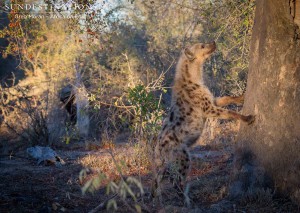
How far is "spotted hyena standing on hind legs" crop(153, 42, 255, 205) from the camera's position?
230 inches

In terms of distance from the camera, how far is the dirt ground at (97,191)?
4641 millimetres

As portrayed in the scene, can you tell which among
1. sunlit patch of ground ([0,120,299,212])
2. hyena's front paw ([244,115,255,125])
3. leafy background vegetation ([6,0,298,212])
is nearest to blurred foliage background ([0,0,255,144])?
leafy background vegetation ([6,0,298,212])

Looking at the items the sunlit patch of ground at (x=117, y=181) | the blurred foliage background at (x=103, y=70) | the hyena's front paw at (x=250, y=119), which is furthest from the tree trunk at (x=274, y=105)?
the blurred foliage background at (x=103, y=70)

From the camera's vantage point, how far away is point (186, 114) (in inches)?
244

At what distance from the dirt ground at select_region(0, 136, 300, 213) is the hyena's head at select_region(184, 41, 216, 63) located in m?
1.90

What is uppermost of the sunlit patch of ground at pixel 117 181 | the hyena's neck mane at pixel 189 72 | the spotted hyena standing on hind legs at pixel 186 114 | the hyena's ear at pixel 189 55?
the hyena's ear at pixel 189 55

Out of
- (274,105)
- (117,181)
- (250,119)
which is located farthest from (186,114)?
(274,105)

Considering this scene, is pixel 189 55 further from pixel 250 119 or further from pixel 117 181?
pixel 117 181

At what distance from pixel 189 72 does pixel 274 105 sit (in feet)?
7.02

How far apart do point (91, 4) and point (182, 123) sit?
249 cm

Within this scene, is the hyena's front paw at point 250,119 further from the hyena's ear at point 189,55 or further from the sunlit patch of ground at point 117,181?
the hyena's ear at point 189,55

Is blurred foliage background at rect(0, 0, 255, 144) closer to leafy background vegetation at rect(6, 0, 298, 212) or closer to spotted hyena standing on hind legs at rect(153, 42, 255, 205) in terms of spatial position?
leafy background vegetation at rect(6, 0, 298, 212)

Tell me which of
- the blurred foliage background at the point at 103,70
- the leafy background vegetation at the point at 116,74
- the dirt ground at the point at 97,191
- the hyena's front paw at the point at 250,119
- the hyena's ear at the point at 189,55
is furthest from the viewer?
Result: the blurred foliage background at the point at 103,70

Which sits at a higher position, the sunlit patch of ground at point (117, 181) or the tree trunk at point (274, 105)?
the tree trunk at point (274, 105)
